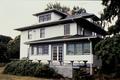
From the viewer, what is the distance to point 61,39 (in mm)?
27828

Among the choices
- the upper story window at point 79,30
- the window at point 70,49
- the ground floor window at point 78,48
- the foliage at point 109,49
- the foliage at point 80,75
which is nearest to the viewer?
the foliage at point 109,49

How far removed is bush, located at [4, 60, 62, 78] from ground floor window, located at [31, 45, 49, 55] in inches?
207

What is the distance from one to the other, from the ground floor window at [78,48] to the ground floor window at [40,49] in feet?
13.9

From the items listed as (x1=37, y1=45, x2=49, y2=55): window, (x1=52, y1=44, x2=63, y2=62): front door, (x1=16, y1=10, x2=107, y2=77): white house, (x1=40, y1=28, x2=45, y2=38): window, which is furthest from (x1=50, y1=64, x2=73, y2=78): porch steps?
(x1=40, y1=28, x2=45, y2=38): window

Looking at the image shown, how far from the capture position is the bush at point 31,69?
23.5 m

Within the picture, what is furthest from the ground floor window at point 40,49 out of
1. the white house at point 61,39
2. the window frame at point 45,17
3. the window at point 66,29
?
the window frame at point 45,17

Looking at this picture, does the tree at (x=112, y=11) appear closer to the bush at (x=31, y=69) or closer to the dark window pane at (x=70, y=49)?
the dark window pane at (x=70, y=49)

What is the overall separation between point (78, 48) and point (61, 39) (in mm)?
2480

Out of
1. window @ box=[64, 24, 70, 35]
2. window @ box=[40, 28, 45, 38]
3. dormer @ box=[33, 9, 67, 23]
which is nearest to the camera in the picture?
window @ box=[64, 24, 70, 35]

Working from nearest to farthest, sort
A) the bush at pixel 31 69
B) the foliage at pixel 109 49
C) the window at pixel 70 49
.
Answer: the foliage at pixel 109 49, the bush at pixel 31 69, the window at pixel 70 49

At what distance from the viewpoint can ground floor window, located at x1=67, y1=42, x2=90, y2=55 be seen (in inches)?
1024

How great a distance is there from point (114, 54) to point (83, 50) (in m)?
5.80

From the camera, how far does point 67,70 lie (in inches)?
917

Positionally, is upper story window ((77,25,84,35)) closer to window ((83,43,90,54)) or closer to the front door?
the front door
